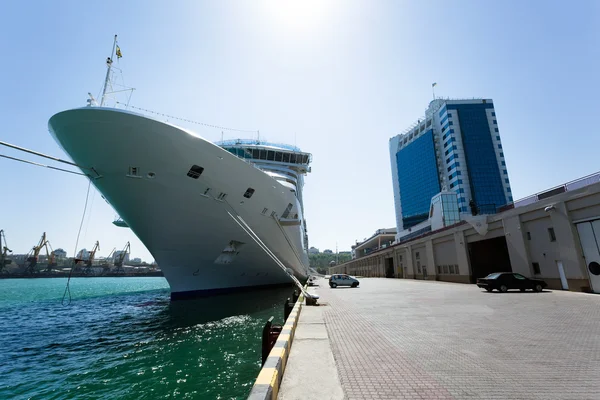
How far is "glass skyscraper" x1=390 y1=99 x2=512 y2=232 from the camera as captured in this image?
224 ft

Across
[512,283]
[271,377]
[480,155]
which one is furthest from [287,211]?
[480,155]

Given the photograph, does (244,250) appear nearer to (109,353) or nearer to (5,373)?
(109,353)

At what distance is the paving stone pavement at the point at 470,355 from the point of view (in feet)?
12.4

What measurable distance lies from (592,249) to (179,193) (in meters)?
21.7

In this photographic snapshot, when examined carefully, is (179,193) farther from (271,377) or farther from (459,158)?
(459,158)

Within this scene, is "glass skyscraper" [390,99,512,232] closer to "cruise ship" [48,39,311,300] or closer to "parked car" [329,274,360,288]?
"parked car" [329,274,360,288]

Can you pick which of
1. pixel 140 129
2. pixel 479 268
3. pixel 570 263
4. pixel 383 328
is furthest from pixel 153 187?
pixel 479 268

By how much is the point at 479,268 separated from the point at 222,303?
70.3 ft

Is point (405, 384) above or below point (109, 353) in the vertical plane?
above

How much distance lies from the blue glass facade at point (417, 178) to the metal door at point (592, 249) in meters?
65.4

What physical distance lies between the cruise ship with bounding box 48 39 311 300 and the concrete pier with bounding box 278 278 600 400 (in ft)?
22.3

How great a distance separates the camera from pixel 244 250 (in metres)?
19.7

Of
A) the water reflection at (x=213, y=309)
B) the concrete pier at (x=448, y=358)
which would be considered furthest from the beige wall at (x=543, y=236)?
the water reflection at (x=213, y=309)

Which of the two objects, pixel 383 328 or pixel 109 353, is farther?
pixel 109 353
